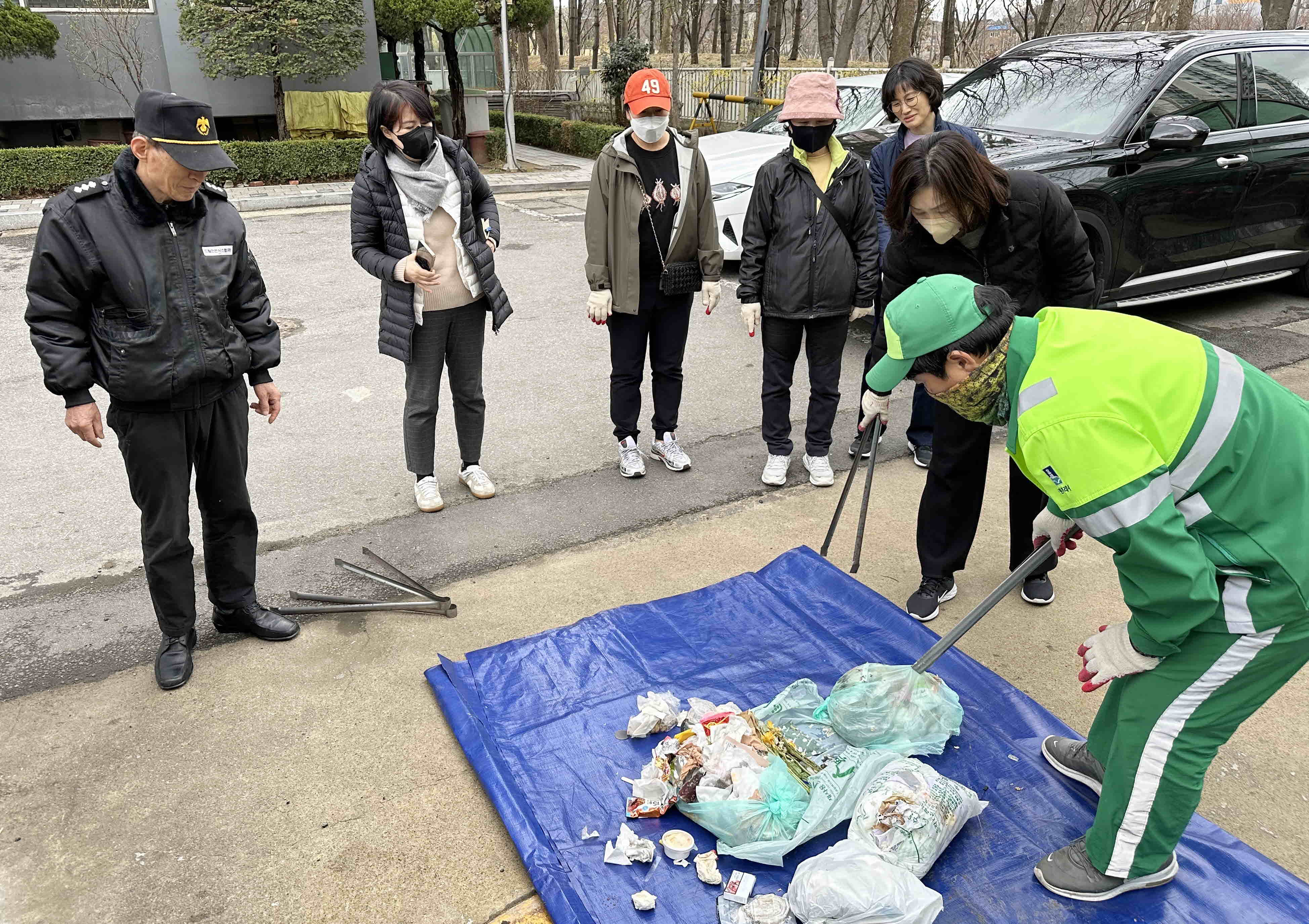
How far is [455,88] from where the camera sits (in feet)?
56.8

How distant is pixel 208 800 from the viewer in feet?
8.50

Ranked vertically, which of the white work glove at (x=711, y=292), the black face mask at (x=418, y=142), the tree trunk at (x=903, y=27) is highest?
the tree trunk at (x=903, y=27)

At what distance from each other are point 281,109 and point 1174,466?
581 inches

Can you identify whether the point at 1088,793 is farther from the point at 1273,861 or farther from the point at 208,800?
the point at 208,800

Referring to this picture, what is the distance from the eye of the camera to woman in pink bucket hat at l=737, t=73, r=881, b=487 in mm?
4117

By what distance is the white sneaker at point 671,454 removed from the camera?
15.4 feet

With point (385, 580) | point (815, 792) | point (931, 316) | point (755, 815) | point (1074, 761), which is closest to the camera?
point (931, 316)

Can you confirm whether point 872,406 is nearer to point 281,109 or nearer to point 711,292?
point 711,292

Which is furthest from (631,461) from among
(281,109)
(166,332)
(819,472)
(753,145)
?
(281,109)

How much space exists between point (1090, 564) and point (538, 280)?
5518 millimetres

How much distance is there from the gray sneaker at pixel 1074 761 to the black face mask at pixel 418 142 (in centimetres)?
304

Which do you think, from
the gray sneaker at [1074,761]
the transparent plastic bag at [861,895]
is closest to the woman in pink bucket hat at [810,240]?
the gray sneaker at [1074,761]

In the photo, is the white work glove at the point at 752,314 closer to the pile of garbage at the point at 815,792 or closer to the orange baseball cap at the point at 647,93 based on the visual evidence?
the orange baseball cap at the point at 647,93

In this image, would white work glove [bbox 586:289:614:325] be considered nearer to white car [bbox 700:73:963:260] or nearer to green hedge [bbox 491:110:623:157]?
white car [bbox 700:73:963:260]
